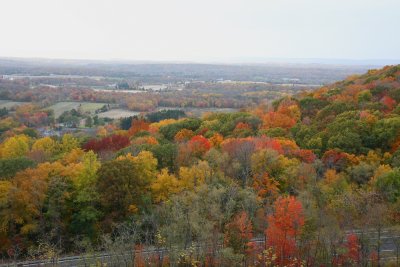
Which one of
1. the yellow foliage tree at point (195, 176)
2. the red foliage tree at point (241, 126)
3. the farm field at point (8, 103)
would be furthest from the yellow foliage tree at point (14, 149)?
the farm field at point (8, 103)

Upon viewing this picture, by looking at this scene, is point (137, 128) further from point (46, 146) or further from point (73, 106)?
point (73, 106)

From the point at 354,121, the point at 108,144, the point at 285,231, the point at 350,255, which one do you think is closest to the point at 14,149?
the point at 108,144

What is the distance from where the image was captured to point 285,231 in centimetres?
2512

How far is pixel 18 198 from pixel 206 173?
1926 centimetres

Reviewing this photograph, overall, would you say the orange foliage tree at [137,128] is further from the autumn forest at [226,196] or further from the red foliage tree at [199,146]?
the red foliage tree at [199,146]

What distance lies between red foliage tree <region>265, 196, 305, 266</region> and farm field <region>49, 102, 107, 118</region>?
116 m

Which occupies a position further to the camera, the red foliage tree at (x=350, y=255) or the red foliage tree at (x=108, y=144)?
the red foliage tree at (x=108, y=144)

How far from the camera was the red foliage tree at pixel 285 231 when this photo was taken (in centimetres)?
2417

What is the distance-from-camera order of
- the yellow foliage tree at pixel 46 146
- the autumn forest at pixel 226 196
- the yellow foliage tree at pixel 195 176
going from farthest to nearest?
the yellow foliage tree at pixel 46 146 → the yellow foliage tree at pixel 195 176 → the autumn forest at pixel 226 196

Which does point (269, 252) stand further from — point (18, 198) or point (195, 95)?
point (195, 95)

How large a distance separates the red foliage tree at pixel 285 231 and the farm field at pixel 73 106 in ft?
379

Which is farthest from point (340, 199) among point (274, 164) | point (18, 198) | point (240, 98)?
point (240, 98)

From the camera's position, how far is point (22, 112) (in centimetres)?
11388

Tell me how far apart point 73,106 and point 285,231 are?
128159 millimetres
